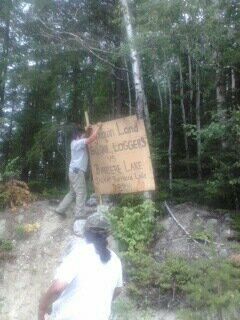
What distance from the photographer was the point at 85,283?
10.5 feet

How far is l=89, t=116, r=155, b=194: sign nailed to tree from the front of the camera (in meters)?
8.55

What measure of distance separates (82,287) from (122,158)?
573cm

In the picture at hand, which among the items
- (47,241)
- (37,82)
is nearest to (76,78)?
(37,82)

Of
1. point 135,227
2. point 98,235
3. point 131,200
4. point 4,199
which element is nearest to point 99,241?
point 98,235

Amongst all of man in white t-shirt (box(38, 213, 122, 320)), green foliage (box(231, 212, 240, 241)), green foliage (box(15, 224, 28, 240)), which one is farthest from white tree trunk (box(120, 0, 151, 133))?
man in white t-shirt (box(38, 213, 122, 320))

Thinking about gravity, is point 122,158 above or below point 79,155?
below

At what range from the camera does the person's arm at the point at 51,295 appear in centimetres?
311

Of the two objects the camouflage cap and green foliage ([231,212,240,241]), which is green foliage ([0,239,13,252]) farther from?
the camouflage cap

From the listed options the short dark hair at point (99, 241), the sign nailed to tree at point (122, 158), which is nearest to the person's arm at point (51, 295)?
the short dark hair at point (99, 241)

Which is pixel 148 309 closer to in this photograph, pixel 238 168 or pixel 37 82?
pixel 238 168

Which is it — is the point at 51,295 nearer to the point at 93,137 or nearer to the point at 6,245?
the point at 93,137

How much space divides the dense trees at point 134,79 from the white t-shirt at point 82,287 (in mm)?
5914

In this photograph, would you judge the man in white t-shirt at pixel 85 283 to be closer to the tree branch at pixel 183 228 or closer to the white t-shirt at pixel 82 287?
the white t-shirt at pixel 82 287

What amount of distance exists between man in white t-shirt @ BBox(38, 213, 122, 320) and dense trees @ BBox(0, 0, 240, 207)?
19.0 feet
